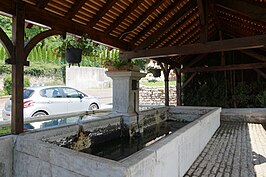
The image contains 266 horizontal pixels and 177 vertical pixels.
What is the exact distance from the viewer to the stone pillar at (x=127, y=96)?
14.7 ft

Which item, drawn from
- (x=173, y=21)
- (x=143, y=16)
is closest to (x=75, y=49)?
(x=143, y=16)

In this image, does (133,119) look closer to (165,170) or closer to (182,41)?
(165,170)

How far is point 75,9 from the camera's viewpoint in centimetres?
344

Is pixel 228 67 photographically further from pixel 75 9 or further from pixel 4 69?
pixel 4 69

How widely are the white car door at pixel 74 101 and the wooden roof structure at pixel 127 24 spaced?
7.98ft

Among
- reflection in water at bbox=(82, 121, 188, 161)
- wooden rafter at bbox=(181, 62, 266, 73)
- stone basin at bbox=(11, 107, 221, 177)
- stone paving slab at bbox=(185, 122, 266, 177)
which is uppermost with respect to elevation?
wooden rafter at bbox=(181, 62, 266, 73)

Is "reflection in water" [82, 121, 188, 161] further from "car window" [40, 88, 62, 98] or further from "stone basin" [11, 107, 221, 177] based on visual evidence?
"car window" [40, 88, 62, 98]

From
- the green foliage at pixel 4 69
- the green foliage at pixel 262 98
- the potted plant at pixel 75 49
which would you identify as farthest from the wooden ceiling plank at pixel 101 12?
the green foliage at pixel 4 69

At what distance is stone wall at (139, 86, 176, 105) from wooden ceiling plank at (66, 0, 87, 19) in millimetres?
9233

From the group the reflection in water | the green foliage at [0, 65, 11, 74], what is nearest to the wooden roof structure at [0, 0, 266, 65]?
the reflection in water

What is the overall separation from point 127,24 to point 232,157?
3620mm

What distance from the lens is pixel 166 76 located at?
7562 millimetres

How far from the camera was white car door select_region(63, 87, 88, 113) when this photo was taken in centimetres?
657

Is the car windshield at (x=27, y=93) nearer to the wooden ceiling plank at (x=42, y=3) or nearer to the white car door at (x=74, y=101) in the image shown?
the white car door at (x=74, y=101)
